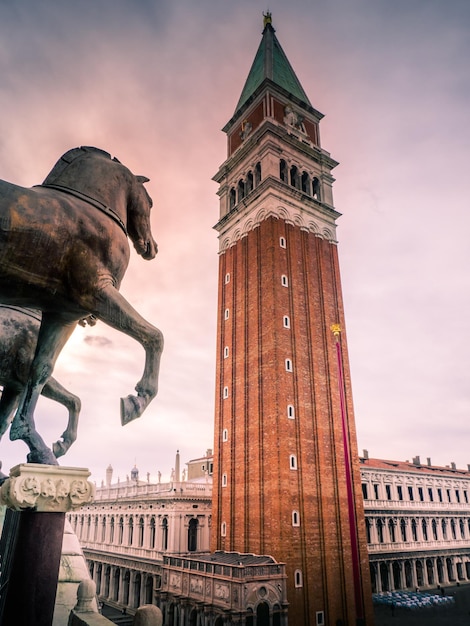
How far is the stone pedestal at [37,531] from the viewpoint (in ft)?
13.2

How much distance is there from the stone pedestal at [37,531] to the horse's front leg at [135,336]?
84cm

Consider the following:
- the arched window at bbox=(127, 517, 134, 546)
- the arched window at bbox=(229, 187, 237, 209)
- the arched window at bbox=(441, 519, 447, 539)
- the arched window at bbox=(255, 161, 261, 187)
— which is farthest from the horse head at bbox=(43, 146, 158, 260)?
the arched window at bbox=(441, 519, 447, 539)

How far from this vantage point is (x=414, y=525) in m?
48.1

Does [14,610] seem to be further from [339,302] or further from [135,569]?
[135,569]

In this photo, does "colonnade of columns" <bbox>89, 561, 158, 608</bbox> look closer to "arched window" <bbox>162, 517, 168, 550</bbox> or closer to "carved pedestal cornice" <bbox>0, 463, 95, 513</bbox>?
"arched window" <bbox>162, 517, 168, 550</bbox>

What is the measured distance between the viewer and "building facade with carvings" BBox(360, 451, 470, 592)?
4381 centimetres

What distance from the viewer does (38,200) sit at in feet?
14.3

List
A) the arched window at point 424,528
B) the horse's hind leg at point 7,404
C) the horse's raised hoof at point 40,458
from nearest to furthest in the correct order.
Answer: the horse's raised hoof at point 40,458 < the horse's hind leg at point 7,404 < the arched window at point 424,528

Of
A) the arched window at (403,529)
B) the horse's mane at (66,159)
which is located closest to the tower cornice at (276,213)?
the arched window at (403,529)

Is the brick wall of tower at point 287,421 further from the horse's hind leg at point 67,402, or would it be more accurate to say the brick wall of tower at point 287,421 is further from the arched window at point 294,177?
the horse's hind leg at point 67,402

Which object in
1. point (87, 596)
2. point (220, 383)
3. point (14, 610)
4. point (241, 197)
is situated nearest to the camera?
point (14, 610)

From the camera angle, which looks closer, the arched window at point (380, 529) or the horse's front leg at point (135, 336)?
the horse's front leg at point (135, 336)

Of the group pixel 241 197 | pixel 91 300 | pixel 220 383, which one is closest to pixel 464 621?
pixel 220 383

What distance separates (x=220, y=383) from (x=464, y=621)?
24593 mm
